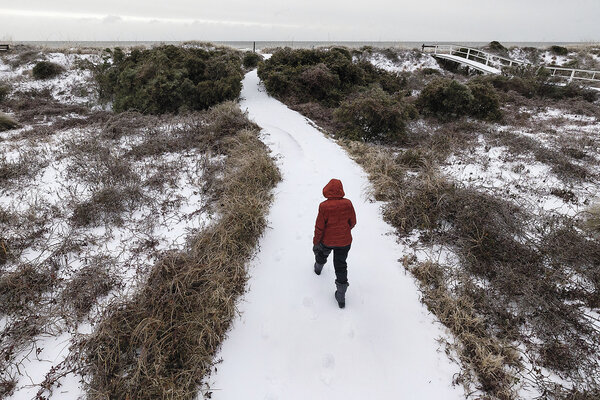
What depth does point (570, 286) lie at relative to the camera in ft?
14.2

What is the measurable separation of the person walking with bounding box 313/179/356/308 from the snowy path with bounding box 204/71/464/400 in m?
0.52

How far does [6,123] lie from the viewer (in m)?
11.0

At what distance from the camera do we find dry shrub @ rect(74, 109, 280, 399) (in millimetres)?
3045

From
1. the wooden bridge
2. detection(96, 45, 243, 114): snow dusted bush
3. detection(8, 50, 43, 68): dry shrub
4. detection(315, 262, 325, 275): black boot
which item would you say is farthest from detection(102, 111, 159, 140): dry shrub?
the wooden bridge

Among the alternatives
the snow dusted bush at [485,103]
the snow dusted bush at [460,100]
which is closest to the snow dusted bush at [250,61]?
the snow dusted bush at [460,100]

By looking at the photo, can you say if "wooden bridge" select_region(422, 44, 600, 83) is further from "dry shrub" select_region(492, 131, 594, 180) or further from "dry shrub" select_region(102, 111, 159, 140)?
"dry shrub" select_region(102, 111, 159, 140)

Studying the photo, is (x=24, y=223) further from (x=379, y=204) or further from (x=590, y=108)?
(x=590, y=108)

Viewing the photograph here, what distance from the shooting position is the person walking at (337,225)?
3926 millimetres

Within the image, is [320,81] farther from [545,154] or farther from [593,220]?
[593,220]

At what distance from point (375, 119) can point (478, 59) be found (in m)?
19.5

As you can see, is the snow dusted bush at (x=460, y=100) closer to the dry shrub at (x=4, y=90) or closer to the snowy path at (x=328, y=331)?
the snowy path at (x=328, y=331)

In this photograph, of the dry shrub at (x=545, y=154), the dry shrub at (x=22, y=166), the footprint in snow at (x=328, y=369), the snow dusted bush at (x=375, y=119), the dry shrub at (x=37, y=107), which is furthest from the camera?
the dry shrub at (x=37, y=107)

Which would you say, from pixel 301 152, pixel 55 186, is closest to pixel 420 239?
pixel 301 152

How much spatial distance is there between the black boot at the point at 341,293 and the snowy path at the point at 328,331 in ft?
0.35
